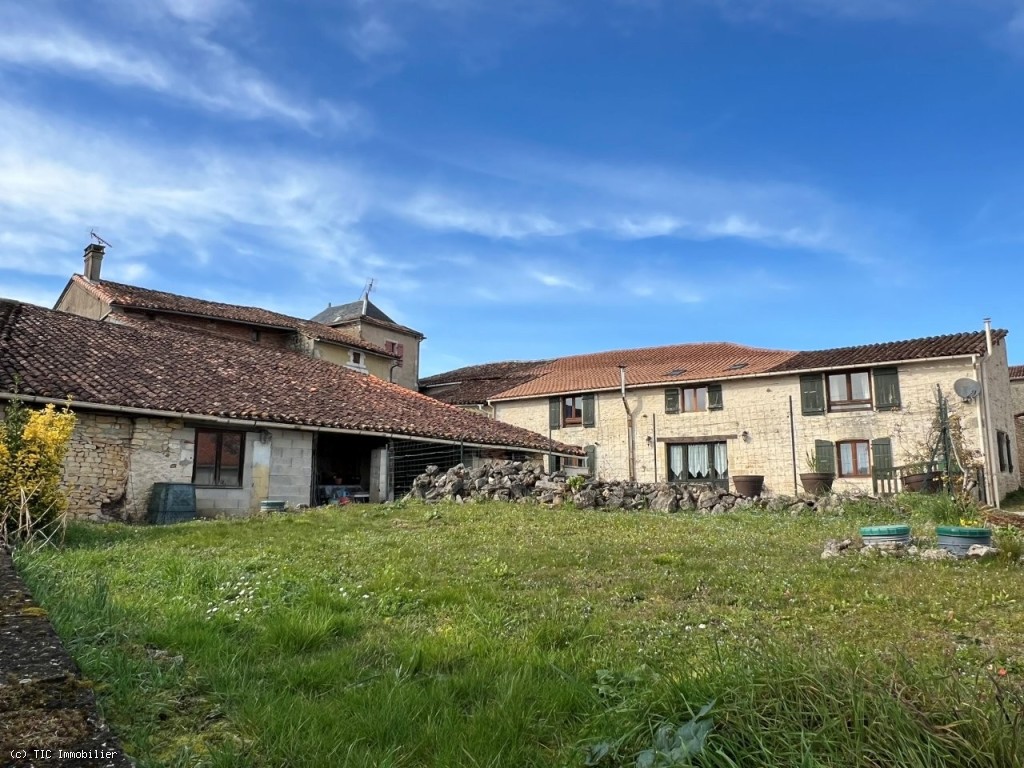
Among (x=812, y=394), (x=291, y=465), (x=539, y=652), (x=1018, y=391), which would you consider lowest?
(x=539, y=652)

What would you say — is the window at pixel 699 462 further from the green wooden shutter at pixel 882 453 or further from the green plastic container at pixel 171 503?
the green plastic container at pixel 171 503

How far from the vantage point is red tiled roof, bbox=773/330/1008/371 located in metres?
23.1

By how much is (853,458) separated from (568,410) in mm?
12424

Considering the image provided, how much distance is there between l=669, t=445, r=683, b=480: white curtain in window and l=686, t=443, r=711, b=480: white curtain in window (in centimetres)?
31

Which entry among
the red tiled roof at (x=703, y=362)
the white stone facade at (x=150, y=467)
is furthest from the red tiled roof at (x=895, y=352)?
the white stone facade at (x=150, y=467)

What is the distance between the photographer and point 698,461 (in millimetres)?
28969

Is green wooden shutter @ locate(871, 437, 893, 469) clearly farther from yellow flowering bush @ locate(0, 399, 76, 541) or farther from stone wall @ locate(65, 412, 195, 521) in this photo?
yellow flowering bush @ locate(0, 399, 76, 541)

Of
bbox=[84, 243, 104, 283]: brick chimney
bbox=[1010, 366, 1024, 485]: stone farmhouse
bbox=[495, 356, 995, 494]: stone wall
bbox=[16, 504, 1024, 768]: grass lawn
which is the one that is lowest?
bbox=[16, 504, 1024, 768]: grass lawn

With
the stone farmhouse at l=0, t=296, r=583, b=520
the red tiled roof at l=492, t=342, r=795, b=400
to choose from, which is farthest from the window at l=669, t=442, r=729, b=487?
the stone farmhouse at l=0, t=296, r=583, b=520

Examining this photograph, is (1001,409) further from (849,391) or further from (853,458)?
(853,458)

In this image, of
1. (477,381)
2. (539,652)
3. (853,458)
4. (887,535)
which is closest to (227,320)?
(477,381)

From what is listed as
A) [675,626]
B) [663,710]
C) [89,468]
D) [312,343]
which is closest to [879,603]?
[675,626]

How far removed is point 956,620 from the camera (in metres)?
4.95

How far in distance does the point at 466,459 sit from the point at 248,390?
22.4 feet
